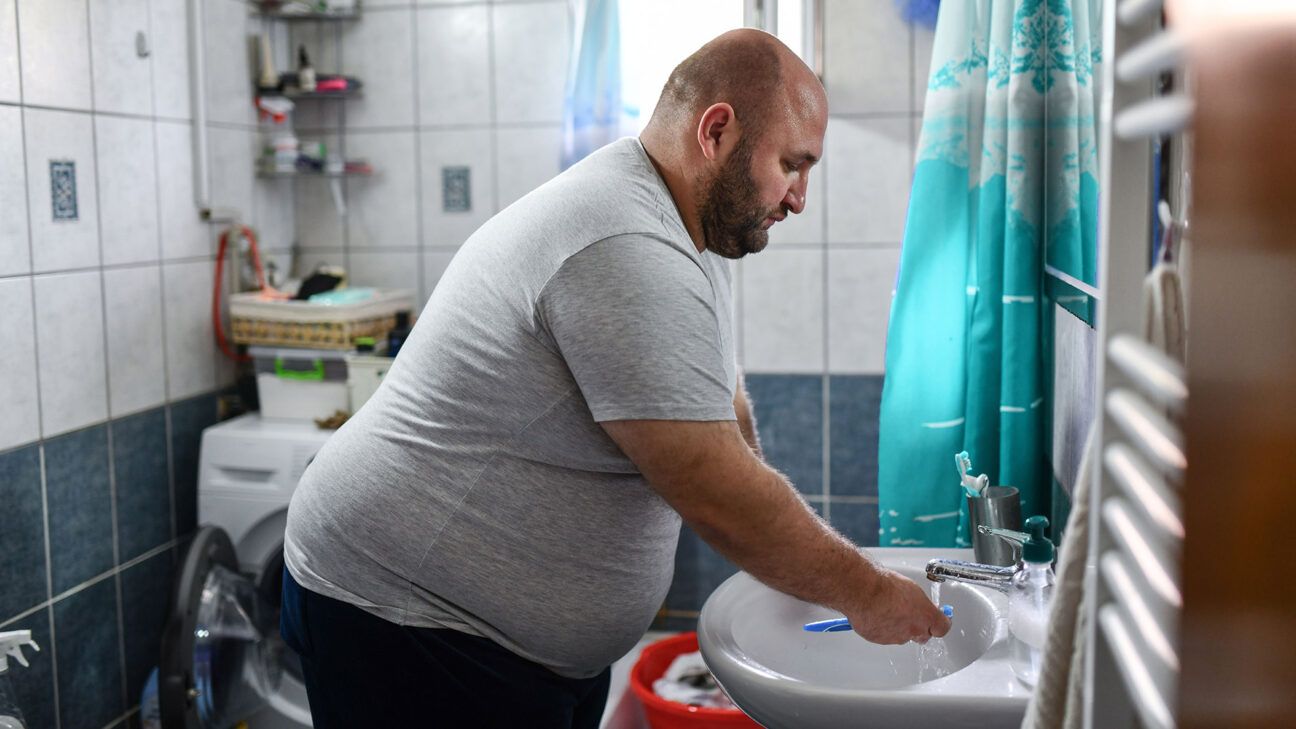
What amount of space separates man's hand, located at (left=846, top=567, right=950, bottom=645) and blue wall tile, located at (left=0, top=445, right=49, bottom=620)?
5.52 feet

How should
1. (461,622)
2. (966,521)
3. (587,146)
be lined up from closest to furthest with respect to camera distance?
(461,622) < (966,521) < (587,146)

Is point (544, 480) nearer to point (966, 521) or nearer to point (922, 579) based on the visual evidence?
point (922, 579)

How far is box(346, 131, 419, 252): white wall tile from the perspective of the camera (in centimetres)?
305

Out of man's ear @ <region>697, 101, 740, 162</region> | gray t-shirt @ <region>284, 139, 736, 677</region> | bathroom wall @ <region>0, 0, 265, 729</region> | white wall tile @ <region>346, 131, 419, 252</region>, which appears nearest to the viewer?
gray t-shirt @ <region>284, 139, 736, 677</region>

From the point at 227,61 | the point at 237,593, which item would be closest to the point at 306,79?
the point at 227,61

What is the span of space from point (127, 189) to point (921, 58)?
1.76 meters

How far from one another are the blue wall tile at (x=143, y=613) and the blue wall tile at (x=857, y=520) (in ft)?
4.98

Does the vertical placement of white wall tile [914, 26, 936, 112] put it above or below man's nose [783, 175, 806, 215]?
above

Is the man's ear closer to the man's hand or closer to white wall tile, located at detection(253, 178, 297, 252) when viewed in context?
the man's hand

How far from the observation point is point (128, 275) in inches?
98.9

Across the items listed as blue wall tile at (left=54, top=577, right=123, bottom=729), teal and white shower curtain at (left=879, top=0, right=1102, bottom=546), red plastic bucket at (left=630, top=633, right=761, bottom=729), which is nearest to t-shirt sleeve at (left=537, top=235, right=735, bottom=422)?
teal and white shower curtain at (left=879, top=0, right=1102, bottom=546)

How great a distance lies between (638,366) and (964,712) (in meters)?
0.46

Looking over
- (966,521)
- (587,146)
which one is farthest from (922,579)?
(587,146)

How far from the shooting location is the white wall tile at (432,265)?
3057mm
